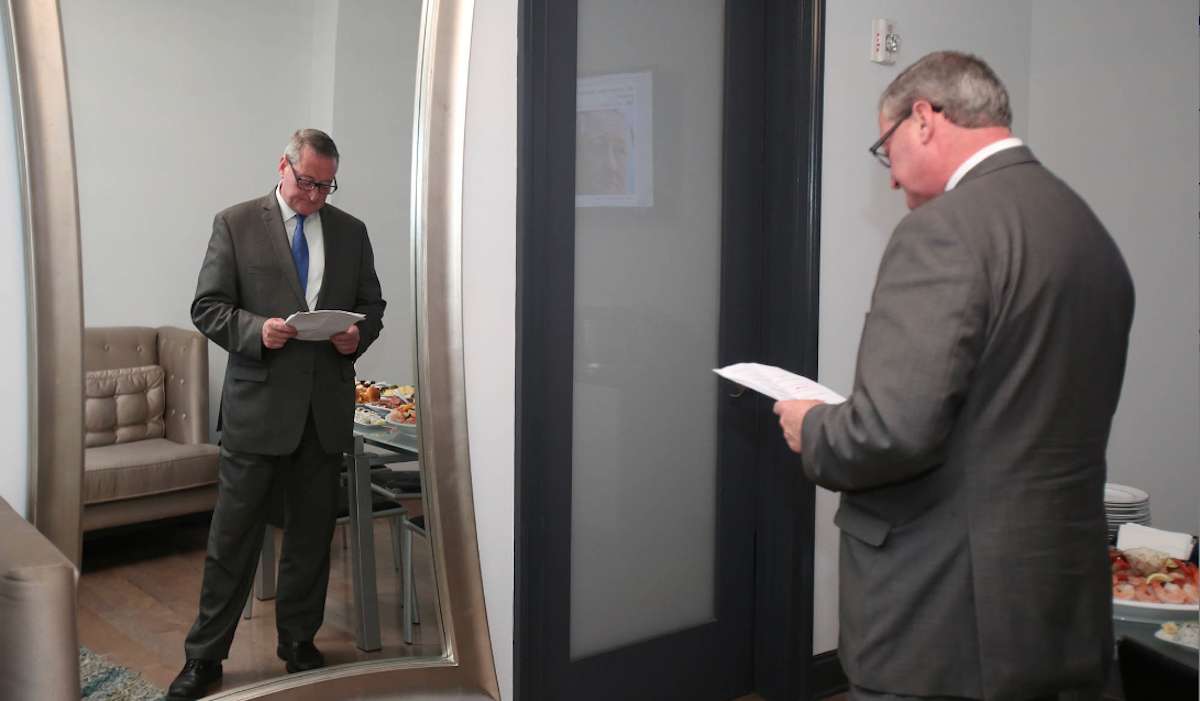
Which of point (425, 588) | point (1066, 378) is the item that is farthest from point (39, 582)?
point (1066, 378)

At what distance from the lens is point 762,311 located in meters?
2.88

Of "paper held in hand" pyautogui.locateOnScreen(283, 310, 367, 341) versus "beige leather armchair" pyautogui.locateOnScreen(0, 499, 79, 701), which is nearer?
"beige leather armchair" pyautogui.locateOnScreen(0, 499, 79, 701)

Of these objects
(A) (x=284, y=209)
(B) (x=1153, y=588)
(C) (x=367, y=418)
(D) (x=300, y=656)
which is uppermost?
(A) (x=284, y=209)

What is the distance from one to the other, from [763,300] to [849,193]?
1.34ft

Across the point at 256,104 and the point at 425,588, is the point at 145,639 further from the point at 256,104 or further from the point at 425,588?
the point at 256,104

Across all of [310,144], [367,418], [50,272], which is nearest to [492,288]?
[367,418]

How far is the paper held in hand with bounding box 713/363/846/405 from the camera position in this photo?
5.49ft

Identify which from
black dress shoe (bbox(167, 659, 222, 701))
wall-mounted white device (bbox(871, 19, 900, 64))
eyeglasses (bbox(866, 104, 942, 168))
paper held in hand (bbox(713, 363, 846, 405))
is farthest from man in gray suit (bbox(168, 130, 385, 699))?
wall-mounted white device (bbox(871, 19, 900, 64))

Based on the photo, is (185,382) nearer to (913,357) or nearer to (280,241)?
(280,241)

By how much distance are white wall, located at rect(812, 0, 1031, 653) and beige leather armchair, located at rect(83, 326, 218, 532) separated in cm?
169

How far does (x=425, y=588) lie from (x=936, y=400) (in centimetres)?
135

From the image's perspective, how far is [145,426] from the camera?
1.93m

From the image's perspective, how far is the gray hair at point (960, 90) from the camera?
1.52 m

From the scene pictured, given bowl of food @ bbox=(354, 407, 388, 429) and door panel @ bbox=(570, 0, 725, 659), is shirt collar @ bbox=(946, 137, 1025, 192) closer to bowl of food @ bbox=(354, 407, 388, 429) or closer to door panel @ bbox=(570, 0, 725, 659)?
door panel @ bbox=(570, 0, 725, 659)
